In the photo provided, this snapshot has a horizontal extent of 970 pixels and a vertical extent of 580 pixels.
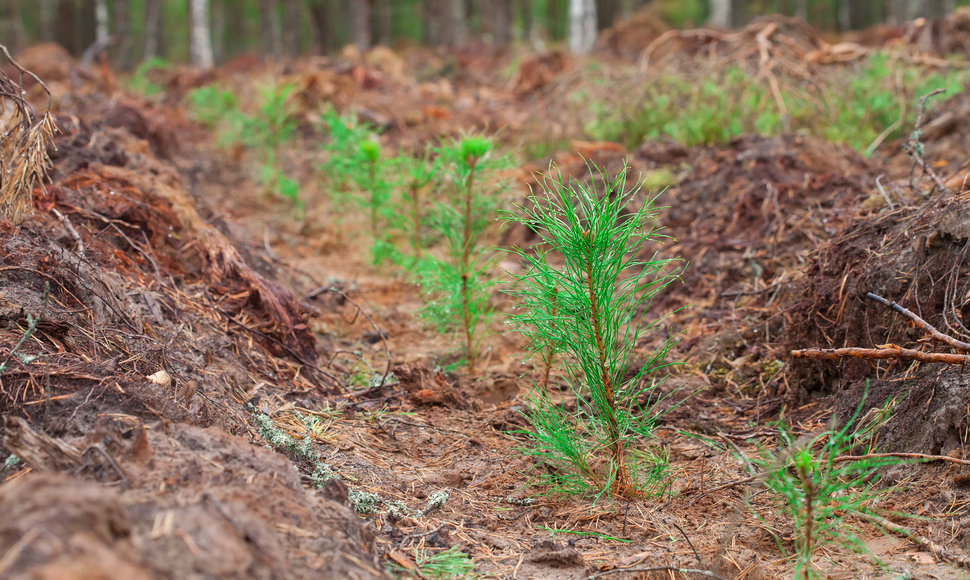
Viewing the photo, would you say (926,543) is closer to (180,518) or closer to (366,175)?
(180,518)

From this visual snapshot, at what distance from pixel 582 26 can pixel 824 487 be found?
1468 centimetres

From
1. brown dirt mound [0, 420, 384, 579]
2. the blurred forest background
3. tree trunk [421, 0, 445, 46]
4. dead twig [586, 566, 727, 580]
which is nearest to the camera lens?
brown dirt mound [0, 420, 384, 579]

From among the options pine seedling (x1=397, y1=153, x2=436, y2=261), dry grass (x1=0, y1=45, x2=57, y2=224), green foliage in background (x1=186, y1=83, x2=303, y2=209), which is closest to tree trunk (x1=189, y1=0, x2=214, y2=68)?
green foliage in background (x1=186, y1=83, x2=303, y2=209)

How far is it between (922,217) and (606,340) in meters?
1.54

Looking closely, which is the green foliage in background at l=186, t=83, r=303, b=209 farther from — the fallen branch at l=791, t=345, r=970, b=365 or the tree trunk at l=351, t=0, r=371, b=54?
the tree trunk at l=351, t=0, r=371, b=54

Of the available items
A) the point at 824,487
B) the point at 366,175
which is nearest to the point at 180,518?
the point at 824,487

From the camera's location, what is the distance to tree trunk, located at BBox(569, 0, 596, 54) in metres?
15.0

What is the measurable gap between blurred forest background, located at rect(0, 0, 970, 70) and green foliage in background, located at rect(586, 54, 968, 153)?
23.6 feet

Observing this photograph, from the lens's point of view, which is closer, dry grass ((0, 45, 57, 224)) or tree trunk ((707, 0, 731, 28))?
dry grass ((0, 45, 57, 224))

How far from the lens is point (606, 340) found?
2.28m

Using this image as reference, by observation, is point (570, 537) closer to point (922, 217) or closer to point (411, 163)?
point (922, 217)

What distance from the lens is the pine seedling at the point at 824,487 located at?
5.56 ft

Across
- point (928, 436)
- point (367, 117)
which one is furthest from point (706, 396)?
point (367, 117)

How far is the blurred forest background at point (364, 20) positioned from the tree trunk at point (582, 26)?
0.02 metres
